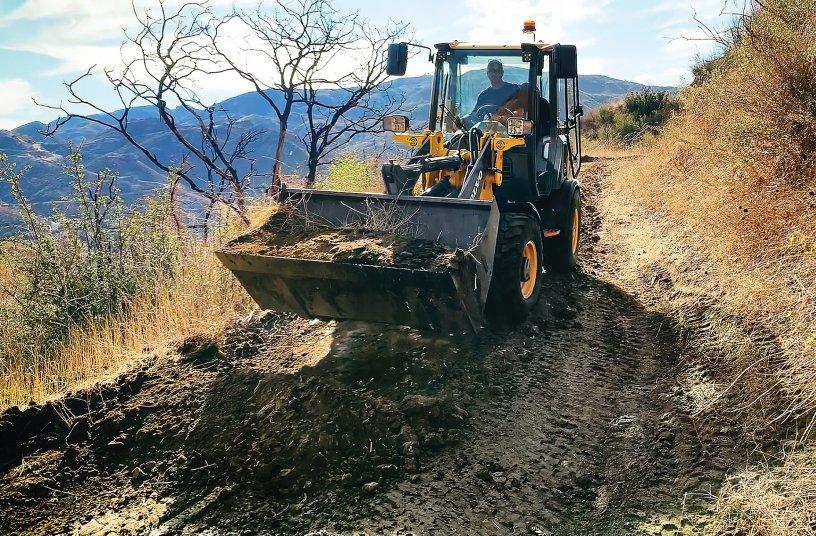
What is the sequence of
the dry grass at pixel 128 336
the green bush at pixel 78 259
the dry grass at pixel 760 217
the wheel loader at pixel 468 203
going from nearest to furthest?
1. the dry grass at pixel 760 217
2. the wheel loader at pixel 468 203
3. the dry grass at pixel 128 336
4. the green bush at pixel 78 259

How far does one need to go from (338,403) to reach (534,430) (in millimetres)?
1323

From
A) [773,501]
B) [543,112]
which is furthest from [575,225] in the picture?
[773,501]

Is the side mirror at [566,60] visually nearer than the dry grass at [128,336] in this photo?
No

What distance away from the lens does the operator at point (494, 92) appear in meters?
6.60

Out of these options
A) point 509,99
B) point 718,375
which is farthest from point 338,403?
point 509,99

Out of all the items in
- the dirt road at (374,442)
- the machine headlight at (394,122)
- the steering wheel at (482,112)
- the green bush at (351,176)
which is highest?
the steering wheel at (482,112)

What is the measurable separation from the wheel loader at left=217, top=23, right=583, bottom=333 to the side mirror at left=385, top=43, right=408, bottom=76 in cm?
1

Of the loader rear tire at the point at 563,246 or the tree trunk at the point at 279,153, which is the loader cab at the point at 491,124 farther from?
the tree trunk at the point at 279,153

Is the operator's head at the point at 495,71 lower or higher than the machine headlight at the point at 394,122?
higher

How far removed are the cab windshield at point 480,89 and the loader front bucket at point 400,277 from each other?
5.73 feet

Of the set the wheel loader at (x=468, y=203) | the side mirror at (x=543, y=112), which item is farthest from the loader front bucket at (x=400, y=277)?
the side mirror at (x=543, y=112)

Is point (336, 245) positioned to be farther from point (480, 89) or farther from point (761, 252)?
point (761, 252)

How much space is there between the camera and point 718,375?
14.8 ft

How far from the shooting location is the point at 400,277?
4484 mm
